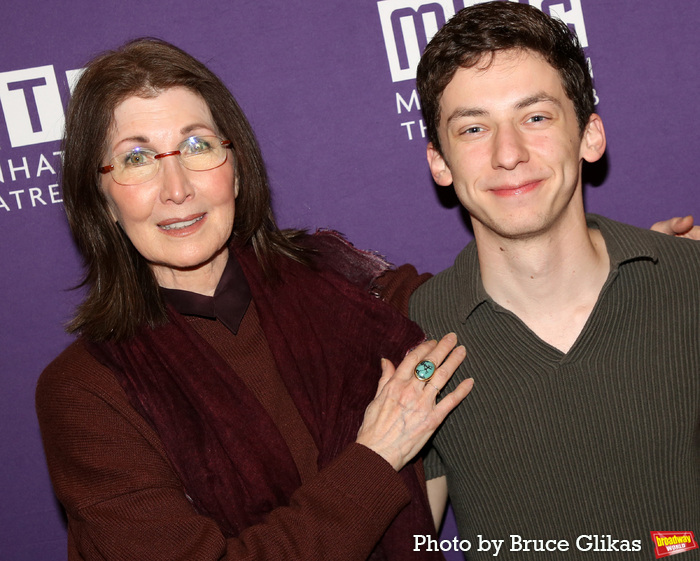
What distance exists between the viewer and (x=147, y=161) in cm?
175

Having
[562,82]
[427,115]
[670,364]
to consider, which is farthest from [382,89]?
[670,364]

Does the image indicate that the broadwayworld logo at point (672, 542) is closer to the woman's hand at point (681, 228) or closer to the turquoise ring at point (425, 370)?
the turquoise ring at point (425, 370)

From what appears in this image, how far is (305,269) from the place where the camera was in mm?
2014

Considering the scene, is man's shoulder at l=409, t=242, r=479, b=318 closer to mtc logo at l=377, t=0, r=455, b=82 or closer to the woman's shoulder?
mtc logo at l=377, t=0, r=455, b=82

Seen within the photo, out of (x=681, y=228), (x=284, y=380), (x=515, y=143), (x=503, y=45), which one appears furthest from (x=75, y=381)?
(x=681, y=228)

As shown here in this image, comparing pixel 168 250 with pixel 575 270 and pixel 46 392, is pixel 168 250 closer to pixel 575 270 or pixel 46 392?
pixel 46 392

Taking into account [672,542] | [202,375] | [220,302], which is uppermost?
[220,302]

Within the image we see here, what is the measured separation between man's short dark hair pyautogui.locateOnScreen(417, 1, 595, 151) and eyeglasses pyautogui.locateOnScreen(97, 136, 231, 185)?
25.3 inches

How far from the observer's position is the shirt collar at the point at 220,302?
1.88 metres

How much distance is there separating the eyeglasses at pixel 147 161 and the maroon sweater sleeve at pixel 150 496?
477 millimetres

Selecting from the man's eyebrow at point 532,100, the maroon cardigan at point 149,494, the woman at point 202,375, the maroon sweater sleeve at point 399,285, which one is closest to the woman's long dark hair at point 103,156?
the woman at point 202,375

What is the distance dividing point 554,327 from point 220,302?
90cm

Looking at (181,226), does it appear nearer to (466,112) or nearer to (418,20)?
(466,112)

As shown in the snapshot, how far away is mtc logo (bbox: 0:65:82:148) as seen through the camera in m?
2.22
